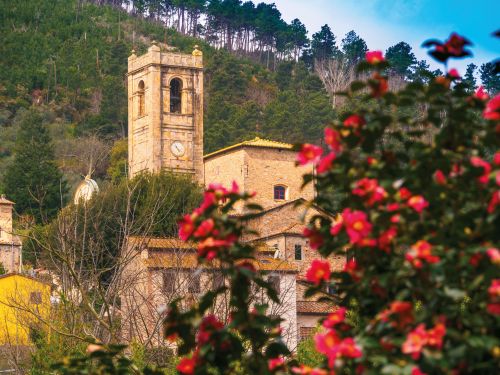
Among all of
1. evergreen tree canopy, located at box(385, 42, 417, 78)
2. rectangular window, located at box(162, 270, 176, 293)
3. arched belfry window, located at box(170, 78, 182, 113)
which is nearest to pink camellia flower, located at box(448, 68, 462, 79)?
rectangular window, located at box(162, 270, 176, 293)

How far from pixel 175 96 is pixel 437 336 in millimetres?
69223

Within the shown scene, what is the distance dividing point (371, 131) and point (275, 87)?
354ft

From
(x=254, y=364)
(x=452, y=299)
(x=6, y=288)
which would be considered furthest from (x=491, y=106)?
(x=6, y=288)

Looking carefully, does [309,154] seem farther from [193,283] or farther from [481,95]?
[193,283]

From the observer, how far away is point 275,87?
372 ft

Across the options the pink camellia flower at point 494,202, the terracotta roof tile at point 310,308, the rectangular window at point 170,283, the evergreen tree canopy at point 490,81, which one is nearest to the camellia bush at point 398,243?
the pink camellia flower at point 494,202

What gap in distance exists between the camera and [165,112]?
236ft

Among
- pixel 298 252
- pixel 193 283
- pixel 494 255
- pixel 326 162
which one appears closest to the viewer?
pixel 494 255

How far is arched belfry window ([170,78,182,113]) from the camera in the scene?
241ft

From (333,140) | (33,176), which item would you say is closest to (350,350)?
(333,140)

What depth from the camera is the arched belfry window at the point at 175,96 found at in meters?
73.3

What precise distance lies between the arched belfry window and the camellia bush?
222ft

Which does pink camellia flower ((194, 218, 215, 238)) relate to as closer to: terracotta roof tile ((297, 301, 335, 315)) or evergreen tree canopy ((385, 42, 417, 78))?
terracotta roof tile ((297, 301, 335, 315))

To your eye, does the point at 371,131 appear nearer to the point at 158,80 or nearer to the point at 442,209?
the point at 442,209
